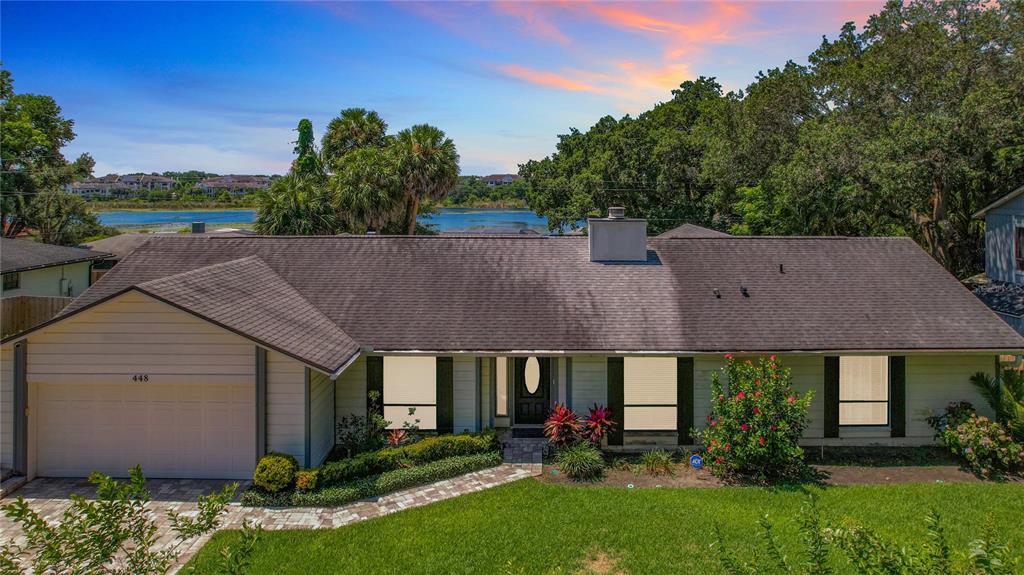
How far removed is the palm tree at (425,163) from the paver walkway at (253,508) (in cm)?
2616

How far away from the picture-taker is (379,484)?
Result: 40.8 ft

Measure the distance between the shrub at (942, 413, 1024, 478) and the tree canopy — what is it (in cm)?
1366

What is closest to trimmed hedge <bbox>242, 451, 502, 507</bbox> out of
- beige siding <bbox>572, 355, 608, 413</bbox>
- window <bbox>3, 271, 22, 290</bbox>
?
beige siding <bbox>572, 355, 608, 413</bbox>

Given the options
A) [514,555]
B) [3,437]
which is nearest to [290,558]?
[514,555]

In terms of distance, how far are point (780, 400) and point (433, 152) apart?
93.6ft

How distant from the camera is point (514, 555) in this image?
9.84m

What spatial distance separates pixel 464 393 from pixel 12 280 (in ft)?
62.8

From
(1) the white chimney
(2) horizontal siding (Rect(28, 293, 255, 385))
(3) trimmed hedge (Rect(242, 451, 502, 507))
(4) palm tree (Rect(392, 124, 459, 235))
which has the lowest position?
(3) trimmed hedge (Rect(242, 451, 502, 507))

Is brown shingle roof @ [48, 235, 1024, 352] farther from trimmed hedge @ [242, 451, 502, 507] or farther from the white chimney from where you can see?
trimmed hedge @ [242, 451, 502, 507]

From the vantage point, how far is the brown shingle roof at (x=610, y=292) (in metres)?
14.8

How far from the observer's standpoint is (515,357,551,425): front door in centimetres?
1595

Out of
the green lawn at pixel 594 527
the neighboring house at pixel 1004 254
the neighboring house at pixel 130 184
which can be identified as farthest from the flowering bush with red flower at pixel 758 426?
the neighboring house at pixel 130 184

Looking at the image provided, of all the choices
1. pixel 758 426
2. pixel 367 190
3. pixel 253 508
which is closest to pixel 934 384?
pixel 758 426

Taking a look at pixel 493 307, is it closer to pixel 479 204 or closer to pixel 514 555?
pixel 514 555
